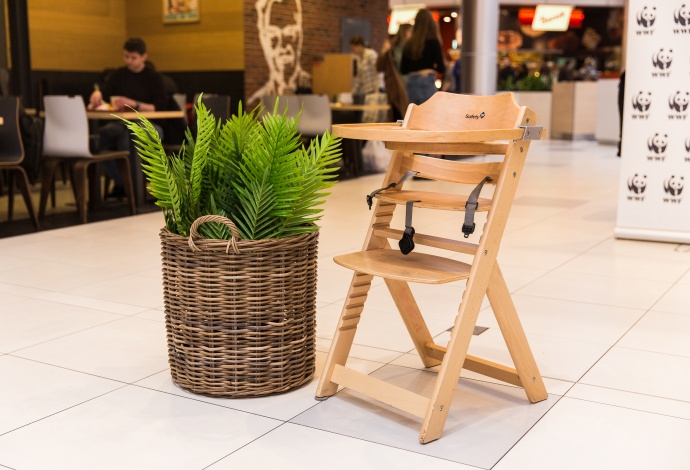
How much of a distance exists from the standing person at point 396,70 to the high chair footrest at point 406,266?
5.52 meters

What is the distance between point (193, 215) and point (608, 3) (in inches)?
680

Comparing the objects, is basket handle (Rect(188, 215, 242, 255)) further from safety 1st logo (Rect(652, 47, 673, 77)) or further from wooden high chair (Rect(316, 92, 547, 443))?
safety 1st logo (Rect(652, 47, 673, 77))

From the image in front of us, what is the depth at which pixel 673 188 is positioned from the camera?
5.05 m

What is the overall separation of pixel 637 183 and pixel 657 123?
0.39 metres

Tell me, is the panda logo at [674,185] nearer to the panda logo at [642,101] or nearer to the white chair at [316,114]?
the panda logo at [642,101]

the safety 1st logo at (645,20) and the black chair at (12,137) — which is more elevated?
the safety 1st logo at (645,20)

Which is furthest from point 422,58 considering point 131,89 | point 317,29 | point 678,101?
point 317,29

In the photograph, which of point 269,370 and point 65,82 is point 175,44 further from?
point 269,370

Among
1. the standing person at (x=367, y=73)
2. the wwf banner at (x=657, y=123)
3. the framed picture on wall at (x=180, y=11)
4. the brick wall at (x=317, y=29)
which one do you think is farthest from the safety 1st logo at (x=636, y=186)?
the framed picture on wall at (x=180, y=11)

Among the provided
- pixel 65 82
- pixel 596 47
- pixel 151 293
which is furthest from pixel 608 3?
pixel 151 293

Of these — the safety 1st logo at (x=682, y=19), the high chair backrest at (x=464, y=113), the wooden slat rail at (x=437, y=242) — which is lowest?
the wooden slat rail at (x=437, y=242)

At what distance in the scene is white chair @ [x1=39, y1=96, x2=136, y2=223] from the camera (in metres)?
5.76

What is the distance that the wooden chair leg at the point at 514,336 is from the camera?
2420mm

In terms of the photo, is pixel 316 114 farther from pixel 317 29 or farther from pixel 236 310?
pixel 236 310
